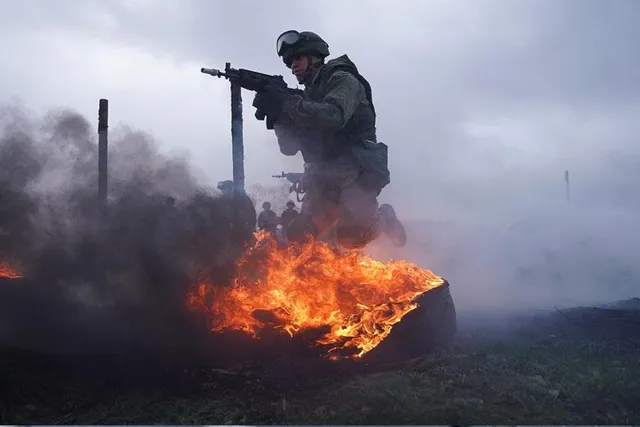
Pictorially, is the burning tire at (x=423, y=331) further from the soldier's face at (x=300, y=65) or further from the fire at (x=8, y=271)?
the fire at (x=8, y=271)

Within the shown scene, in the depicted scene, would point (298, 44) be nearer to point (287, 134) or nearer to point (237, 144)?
point (287, 134)

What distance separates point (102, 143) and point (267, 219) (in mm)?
4095

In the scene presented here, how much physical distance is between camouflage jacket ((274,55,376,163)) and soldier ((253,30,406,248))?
13mm

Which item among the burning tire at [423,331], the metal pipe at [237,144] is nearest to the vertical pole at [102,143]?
the metal pipe at [237,144]

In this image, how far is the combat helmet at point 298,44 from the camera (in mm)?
6879

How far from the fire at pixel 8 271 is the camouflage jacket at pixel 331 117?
141 inches

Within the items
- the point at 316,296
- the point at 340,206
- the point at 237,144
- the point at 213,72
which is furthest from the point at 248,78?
the point at 316,296

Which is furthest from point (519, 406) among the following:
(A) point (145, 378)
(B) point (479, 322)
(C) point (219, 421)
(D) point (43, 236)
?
(D) point (43, 236)

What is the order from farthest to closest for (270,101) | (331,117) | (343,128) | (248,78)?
(248,78) < (343,128) < (270,101) < (331,117)

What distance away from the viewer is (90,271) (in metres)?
5.96

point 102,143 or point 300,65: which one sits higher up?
point 300,65

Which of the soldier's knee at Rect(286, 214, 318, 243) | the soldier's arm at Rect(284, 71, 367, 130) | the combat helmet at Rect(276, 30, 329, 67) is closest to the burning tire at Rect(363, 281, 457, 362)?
the soldier's knee at Rect(286, 214, 318, 243)

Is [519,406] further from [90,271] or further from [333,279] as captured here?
[90,271]

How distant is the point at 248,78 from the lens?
755 cm
